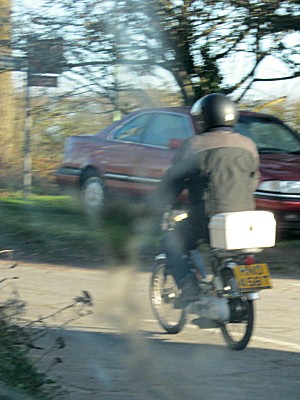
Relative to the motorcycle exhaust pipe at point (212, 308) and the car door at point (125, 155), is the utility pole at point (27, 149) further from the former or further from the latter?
the motorcycle exhaust pipe at point (212, 308)

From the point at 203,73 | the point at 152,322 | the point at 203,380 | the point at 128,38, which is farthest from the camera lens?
the point at 203,73

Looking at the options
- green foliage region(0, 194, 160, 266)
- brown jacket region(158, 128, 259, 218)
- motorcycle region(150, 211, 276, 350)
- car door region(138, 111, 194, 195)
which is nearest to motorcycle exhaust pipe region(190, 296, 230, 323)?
motorcycle region(150, 211, 276, 350)

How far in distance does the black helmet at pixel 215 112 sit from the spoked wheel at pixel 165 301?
1193mm

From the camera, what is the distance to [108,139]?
1230 cm

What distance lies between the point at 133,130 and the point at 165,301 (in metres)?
4.81

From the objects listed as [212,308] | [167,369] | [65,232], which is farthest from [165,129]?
[167,369]

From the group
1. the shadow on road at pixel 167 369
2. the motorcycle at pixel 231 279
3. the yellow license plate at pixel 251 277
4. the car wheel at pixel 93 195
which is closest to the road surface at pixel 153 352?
the shadow on road at pixel 167 369

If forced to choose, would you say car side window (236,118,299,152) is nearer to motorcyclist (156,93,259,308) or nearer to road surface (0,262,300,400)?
road surface (0,262,300,400)

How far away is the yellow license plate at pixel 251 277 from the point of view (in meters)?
6.36

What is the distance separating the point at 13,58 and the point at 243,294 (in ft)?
10.1

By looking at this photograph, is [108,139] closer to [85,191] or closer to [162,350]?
[85,191]

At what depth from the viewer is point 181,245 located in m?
7.01

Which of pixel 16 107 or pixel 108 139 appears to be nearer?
pixel 16 107

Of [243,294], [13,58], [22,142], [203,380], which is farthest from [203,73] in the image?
[203,380]
